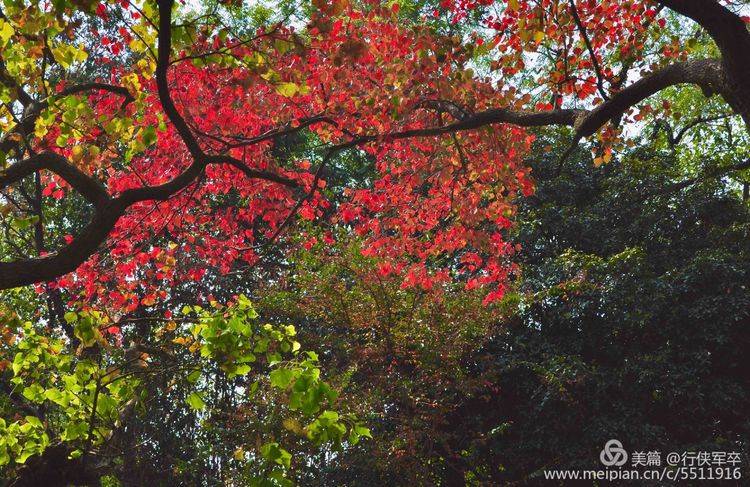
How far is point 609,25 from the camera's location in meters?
6.80

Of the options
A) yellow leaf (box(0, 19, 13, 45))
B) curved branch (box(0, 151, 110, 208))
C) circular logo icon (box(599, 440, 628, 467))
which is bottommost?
curved branch (box(0, 151, 110, 208))

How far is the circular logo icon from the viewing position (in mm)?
9578

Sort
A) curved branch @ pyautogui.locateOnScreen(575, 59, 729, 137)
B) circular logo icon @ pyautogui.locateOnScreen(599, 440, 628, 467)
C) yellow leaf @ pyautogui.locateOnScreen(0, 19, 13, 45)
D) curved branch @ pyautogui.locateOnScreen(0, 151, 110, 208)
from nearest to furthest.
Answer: curved branch @ pyautogui.locateOnScreen(575, 59, 729, 137) < curved branch @ pyautogui.locateOnScreen(0, 151, 110, 208) < yellow leaf @ pyautogui.locateOnScreen(0, 19, 13, 45) < circular logo icon @ pyautogui.locateOnScreen(599, 440, 628, 467)

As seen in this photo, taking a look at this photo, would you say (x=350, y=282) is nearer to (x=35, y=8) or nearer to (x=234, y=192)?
(x=234, y=192)

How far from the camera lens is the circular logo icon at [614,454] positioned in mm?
9578

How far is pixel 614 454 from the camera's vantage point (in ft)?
31.6

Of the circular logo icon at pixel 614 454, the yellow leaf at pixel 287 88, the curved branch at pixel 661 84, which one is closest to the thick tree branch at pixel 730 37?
the curved branch at pixel 661 84

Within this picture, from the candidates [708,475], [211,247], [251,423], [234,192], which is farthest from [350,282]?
[708,475]

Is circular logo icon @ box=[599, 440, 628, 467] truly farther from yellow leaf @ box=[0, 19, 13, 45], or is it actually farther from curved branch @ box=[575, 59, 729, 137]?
yellow leaf @ box=[0, 19, 13, 45]

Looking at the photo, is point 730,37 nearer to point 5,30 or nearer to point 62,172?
point 62,172

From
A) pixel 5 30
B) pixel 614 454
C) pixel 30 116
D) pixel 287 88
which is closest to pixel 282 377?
pixel 287 88

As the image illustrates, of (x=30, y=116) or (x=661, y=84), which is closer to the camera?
(x=661, y=84)

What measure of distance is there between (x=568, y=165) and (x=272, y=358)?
33.1ft

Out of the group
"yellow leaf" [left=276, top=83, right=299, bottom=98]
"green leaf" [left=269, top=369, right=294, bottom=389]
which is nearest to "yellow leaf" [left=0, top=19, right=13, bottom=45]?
"yellow leaf" [left=276, top=83, right=299, bottom=98]
